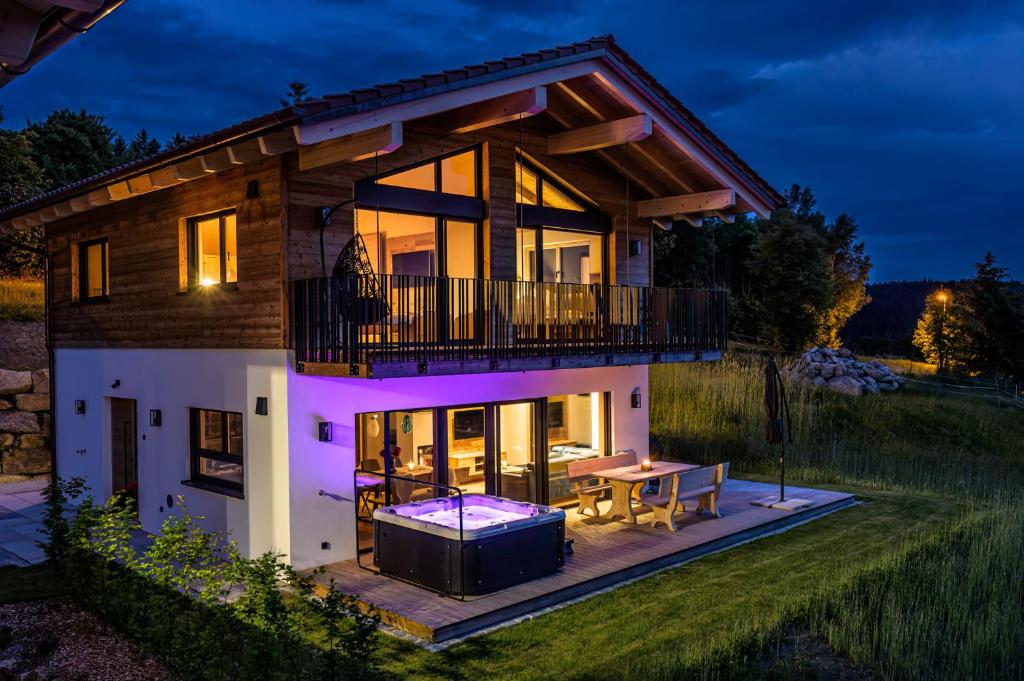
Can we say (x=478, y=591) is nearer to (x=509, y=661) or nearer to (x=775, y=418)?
(x=509, y=661)

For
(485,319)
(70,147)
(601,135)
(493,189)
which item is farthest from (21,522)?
(70,147)

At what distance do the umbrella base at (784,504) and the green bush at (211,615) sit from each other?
7.20 meters

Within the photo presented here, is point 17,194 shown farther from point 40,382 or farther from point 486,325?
point 486,325

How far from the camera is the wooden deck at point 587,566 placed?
7363mm

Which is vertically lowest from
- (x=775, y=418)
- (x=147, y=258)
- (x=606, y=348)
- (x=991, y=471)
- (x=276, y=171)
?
(x=991, y=471)

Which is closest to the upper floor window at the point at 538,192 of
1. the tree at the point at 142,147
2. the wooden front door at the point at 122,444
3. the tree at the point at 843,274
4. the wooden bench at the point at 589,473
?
the wooden bench at the point at 589,473

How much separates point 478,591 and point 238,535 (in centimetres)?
345

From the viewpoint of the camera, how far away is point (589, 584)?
8.36m

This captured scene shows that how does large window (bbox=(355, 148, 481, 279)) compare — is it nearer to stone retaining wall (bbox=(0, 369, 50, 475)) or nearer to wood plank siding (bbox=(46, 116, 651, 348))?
wood plank siding (bbox=(46, 116, 651, 348))

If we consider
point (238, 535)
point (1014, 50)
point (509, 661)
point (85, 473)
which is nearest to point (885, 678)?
point (509, 661)

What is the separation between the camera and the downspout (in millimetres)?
3006

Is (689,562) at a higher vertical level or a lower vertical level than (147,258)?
lower

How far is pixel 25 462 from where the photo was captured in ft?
52.5

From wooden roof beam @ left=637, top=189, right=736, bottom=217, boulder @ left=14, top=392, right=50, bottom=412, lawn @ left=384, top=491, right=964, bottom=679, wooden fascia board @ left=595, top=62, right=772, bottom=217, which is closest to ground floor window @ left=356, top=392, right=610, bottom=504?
lawn @ left=384, top=491, right=964, bottom=679
